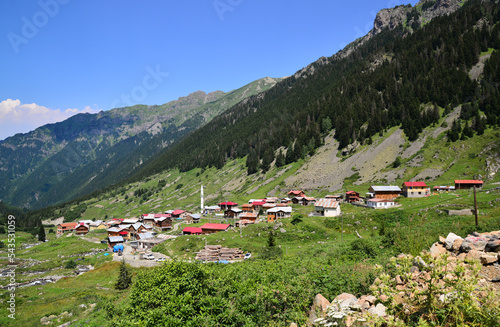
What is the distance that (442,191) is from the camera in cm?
7838

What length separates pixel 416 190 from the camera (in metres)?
79.3

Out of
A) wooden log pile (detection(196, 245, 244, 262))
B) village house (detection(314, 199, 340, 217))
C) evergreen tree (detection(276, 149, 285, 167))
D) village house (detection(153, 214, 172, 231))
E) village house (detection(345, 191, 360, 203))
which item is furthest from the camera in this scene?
Answer: evergreen tree (detection(276, 149, 285, 167))

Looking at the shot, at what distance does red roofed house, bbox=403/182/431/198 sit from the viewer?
77800mm

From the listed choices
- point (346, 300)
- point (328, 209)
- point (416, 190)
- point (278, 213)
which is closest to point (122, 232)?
point (278, 213)

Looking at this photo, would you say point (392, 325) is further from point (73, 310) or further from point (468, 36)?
point (468, 36)

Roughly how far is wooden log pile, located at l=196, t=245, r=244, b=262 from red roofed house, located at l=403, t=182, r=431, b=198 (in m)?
55.8

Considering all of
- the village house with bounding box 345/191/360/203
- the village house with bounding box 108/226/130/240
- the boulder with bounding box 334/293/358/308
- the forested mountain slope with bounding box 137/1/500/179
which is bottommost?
the village house with bounding box 108/226/130/240

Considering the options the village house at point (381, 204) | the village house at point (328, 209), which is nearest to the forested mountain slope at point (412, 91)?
the village house at point (381, 204)

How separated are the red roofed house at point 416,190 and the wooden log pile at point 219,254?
55.8m

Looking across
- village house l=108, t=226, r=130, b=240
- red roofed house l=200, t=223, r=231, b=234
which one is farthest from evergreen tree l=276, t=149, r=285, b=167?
village house l=108, t=226, r=130, b=240

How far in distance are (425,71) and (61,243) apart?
184897mm

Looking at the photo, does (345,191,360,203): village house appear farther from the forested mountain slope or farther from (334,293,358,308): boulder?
(334,293,358,308): boulder

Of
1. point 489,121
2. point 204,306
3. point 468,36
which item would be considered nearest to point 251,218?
point 204,306

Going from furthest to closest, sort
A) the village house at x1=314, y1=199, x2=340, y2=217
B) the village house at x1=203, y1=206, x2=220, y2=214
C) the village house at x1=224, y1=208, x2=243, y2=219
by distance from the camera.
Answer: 1. the village house at x1=203, y1=206, x2=220, y2=214
2. the village house at x1=224, y1=208, x2=243, y2=219
3. the village house at x1=314, y1=199, x2=340, y2=217
